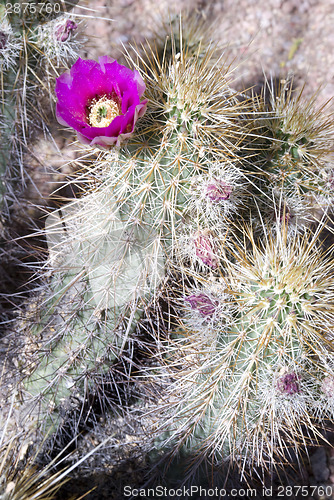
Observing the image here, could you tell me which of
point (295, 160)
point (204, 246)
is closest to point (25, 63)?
point (204, 246)

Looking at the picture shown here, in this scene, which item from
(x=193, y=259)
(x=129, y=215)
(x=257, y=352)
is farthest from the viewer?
(x=193, y=259)

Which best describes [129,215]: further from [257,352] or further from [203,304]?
[257,352]

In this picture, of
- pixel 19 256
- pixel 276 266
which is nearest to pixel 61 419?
pixel 19 256

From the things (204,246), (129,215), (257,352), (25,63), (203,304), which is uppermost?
(25,63)

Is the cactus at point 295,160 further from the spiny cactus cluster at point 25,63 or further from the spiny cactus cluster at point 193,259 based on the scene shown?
the spiny cactus cluster at point 25,63

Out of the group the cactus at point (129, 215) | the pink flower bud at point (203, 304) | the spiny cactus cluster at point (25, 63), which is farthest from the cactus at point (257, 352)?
the spiny cactus cluster at point (25, 63)

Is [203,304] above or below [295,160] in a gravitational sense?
below

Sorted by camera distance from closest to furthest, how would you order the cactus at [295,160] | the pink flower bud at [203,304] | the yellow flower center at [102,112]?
the yellow flower center at [102,112] → the pink flower bud at [203,304] → the cactus at [295,160]
